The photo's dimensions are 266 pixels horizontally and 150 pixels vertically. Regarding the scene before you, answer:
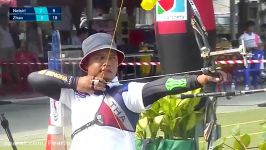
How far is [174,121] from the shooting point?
5523 millimetres

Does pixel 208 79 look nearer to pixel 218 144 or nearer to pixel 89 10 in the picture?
pixel 218 144

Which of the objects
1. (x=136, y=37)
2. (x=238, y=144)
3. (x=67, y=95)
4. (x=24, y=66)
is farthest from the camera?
(x=136, y=37)

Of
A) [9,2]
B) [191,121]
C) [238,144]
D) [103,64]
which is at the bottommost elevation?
[238,144]

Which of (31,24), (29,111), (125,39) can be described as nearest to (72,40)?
(31,24)

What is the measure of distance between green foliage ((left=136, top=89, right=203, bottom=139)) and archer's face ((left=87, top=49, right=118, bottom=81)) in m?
1.61

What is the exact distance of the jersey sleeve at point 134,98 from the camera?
389 cm

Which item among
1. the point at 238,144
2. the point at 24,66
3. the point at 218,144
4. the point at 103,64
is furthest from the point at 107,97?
the point at 24,66

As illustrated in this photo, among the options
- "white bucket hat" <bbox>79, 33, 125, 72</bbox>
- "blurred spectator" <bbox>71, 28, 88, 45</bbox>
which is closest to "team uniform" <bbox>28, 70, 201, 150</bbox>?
"white bucket hat" <bbox>79, 33, 125, 72</bbox>

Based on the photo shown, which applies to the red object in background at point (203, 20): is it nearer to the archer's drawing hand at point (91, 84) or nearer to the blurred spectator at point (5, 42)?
the archer's drawing hand at point (91, 84)

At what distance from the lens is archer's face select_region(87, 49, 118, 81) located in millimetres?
3897

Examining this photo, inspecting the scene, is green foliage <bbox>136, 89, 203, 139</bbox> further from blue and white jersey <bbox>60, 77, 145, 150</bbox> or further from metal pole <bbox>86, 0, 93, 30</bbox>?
metal pole <bbox>86, 0, 93, 30</bbox>
